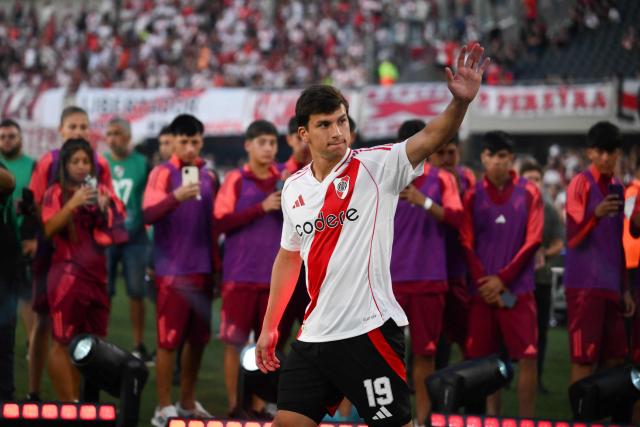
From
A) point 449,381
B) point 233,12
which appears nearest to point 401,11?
point 233,12

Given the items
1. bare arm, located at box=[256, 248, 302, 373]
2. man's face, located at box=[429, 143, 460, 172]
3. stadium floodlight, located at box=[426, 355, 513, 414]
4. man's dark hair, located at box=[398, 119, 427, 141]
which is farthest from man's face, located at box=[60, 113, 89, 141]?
bare arm, located at box=[256, 248, 302, 373]

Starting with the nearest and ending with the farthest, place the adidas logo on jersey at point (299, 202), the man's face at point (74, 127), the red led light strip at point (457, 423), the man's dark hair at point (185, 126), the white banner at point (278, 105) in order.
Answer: the adidas logo on jersey at point (299, 202), the red led light strip at point (457, 423), the man's dark hair at point (185, 126), the man's face at point (74, 127), the white banner at point (278, 105)

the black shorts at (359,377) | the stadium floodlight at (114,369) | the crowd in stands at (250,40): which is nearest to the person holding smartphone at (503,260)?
the stadium floodlight at (114,369)

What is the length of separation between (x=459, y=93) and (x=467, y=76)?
9 centimetres

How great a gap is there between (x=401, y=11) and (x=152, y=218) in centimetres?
2437

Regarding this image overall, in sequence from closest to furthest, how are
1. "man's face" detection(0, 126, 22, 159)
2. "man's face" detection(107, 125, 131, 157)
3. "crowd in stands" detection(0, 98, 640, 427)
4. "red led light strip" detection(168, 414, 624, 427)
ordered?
"red led light strip" detection(168, 414, 624, 427), "crowd in stands" detection(0, 98, 640, 427), "man's face" detection(0, 126, 22, 159), "man's face" detection(107, 125, 131, 157)

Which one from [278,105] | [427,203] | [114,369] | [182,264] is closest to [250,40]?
[278,105]

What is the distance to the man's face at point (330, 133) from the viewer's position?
16.7ft

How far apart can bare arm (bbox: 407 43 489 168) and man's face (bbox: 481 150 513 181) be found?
336 cm

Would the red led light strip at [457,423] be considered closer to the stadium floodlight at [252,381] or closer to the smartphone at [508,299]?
the stadium floodlight at [252,381]

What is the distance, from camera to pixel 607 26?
27344 mm

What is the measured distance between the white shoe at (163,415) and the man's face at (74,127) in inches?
86.1

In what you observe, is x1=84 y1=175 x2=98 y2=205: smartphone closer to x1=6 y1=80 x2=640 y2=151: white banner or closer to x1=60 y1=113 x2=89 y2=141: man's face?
x1=60 y1=113 x2=89 y2=141: man's face

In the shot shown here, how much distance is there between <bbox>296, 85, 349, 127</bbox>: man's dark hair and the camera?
5082mm
